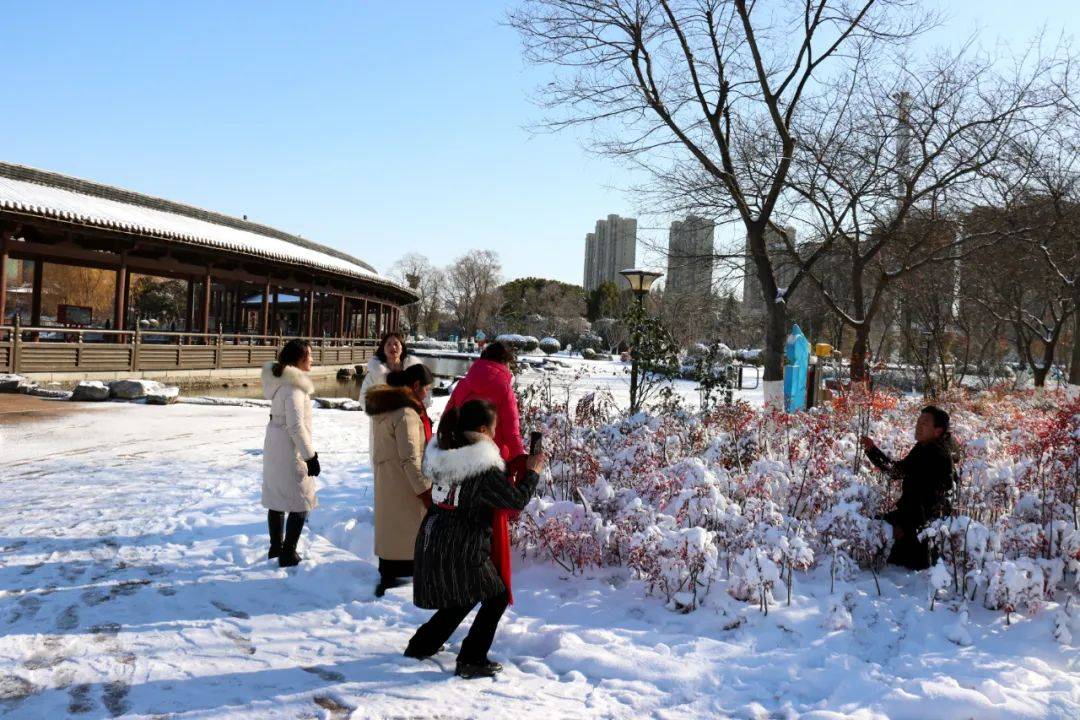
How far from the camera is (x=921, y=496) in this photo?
4.49 m

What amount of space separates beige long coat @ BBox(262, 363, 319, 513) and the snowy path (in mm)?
520

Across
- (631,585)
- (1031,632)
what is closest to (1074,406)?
(1031,632)

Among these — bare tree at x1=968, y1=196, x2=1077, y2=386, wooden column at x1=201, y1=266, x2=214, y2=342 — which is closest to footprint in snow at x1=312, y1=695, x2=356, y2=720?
bare tree at x1=968, y1=196, x2=1077, y2=386

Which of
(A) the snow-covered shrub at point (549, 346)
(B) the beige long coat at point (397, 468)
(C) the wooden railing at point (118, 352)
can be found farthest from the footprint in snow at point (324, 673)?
(A) the snow-covered shrub at point (549, 346)

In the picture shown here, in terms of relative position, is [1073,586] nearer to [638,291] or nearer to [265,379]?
[265,379]

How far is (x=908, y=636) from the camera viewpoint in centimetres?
375

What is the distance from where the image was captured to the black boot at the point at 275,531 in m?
4.84

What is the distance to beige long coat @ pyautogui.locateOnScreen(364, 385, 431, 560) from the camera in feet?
13.1

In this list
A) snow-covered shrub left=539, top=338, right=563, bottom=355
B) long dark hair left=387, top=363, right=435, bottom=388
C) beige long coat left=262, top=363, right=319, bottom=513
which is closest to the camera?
long dark hair left=387, top=363, right=435, bottom=388

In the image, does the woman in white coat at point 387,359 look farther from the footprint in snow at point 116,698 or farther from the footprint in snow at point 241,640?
A: the footprint in snow at point 116,698

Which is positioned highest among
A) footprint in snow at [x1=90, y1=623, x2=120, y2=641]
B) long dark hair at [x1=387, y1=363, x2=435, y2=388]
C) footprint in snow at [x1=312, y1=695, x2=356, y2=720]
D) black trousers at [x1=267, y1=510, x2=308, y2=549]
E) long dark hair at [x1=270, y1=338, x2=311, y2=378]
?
long dark hair at [x1=270, y1=338, x2=311, y2=378]

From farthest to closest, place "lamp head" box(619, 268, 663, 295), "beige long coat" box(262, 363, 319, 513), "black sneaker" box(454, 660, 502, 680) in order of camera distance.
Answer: "lamp head" box(619, 268, 663, 295) → "beige long coat" box(262, 363, 319, 513) → "black sneaker" box(454, 660, 502, 680)

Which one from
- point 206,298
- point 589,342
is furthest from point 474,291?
point 206,298

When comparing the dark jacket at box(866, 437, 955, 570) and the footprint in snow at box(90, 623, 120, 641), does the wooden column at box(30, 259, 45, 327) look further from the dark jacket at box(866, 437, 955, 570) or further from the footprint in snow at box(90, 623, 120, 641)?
the dark jacket at box(866, 437, 955, 570)
